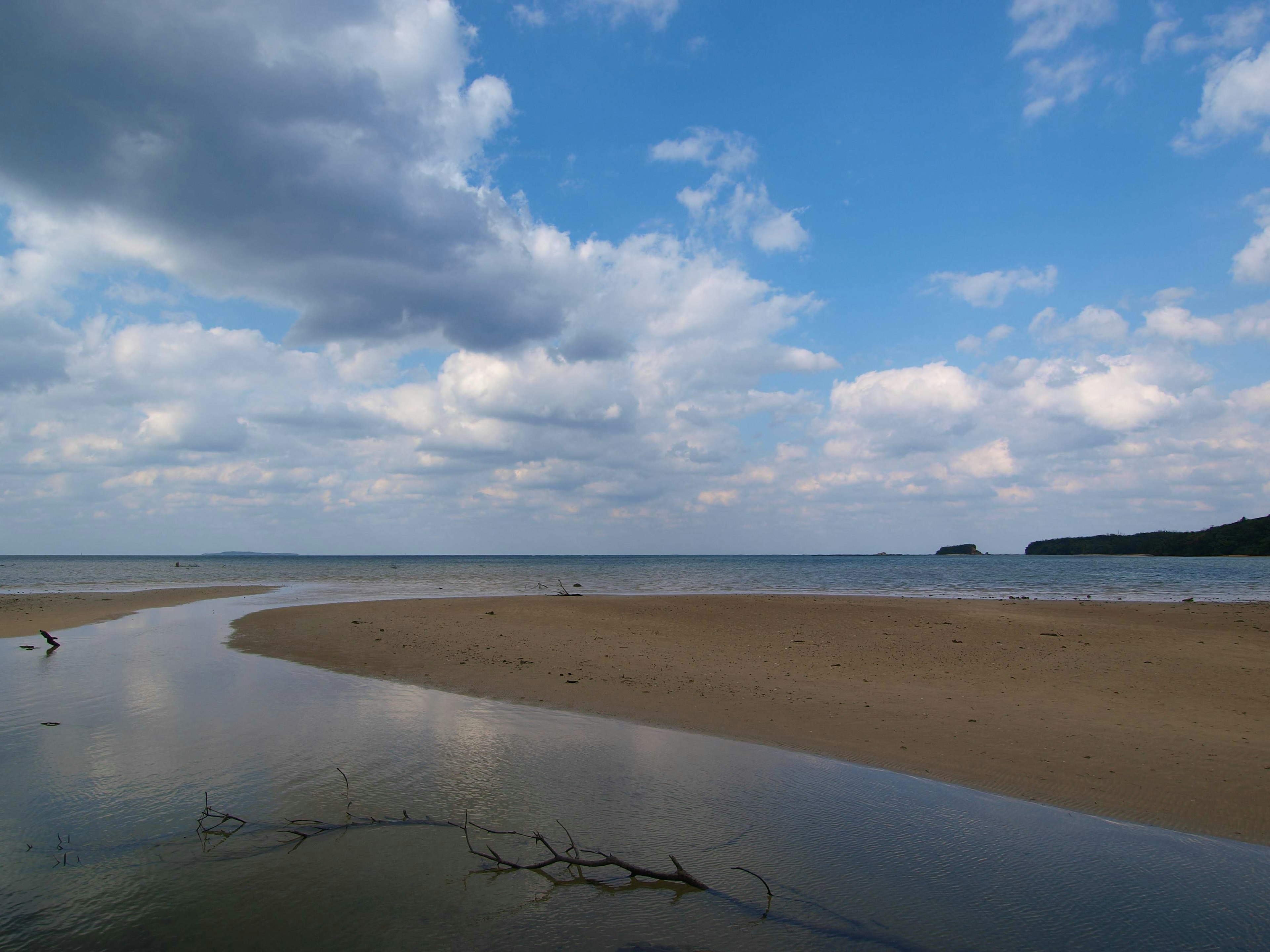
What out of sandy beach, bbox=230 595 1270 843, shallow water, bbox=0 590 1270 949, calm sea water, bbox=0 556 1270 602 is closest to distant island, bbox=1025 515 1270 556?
calm sea water, bbox=0 556 1270 602

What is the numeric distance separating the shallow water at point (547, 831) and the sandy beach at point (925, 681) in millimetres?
1053

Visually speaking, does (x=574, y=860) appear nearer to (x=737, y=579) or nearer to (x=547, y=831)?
(x=547, y=831)

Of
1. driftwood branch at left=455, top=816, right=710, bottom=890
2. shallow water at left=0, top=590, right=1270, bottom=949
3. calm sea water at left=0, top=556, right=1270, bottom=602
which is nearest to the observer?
shallow water at left=0, top=590, right=1270, bottom=949

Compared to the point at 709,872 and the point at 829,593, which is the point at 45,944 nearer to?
the point at 709,872

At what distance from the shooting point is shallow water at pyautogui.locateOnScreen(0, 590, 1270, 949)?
4.29 meters

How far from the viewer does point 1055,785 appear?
7.27 metres

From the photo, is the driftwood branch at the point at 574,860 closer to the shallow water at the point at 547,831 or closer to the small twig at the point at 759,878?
the shallow water at the point at 547,831

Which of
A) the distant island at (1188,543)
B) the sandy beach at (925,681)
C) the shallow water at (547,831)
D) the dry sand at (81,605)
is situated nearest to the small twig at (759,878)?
the shallow water at (547,831)

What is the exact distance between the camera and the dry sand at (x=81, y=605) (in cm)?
2136

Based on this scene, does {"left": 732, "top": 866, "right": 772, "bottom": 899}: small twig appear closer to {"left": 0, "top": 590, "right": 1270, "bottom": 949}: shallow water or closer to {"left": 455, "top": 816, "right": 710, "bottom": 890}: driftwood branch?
{"left": 0, "top": 590, "right": 1270, "bottom": 949}: shallow water

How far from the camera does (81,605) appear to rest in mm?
29031

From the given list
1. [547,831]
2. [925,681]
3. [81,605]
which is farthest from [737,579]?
[547,831]

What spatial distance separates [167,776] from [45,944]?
3246mm

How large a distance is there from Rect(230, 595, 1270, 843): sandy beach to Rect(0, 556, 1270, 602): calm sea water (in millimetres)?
15992
